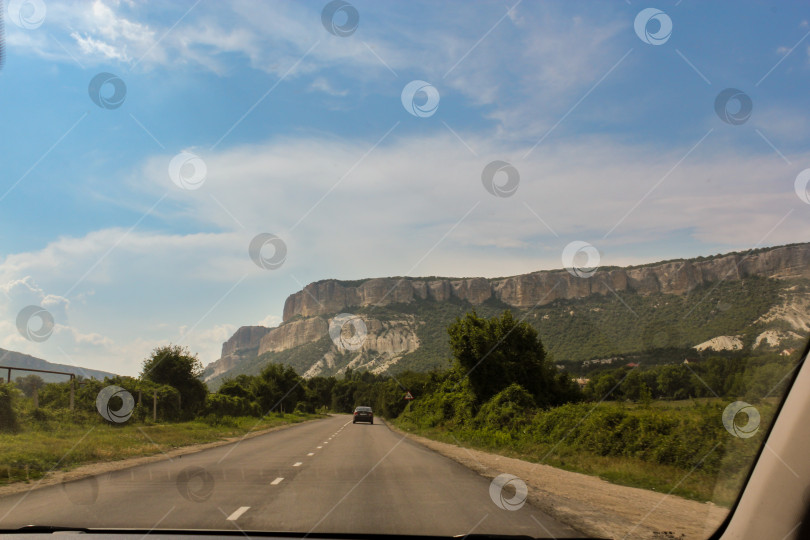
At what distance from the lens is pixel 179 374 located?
43344 mm

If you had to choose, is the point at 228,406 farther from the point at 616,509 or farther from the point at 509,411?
the point at 616,509

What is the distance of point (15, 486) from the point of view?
11.3 meters

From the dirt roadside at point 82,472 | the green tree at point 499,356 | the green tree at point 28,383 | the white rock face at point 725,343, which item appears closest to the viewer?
the white rock face at point 725,343

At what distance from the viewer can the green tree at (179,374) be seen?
138ft

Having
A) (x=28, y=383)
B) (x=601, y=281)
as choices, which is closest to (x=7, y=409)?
(x=28, y=383)

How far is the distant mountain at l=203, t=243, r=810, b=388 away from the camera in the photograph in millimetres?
5559

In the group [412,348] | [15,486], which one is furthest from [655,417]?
[412,348]

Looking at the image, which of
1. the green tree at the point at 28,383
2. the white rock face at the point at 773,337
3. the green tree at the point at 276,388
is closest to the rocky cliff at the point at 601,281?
the white rock face at the point at 773,337

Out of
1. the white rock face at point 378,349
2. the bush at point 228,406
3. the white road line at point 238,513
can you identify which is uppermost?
the white rock face at point 378,349

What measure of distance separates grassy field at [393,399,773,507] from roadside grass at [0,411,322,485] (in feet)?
40.9

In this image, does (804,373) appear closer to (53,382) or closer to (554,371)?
(53,382)

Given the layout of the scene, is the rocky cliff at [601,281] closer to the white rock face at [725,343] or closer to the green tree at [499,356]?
the white rock face at [725,343]

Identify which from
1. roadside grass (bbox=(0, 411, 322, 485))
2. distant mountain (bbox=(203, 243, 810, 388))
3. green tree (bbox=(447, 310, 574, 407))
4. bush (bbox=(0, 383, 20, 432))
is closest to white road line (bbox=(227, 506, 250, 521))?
distant mountain (bbox=(203, 243, 810, 388))

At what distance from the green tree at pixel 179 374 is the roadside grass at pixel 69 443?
9.09 meters
